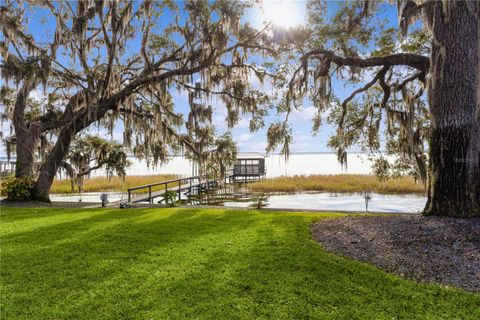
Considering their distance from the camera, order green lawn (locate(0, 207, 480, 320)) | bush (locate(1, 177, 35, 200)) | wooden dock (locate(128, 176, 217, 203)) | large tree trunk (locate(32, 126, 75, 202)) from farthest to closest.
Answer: wooden dock (locate(128, 176, 217, 203)) → large tree trunk (locate(32, 126, 75, 202)) → bush (locate(1, 177, 35, 200)) → green lawn (locate(0, 207, 480, 320))

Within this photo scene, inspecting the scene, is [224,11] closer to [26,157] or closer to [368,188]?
[26,157]

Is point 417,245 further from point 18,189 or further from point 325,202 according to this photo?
point 325,202

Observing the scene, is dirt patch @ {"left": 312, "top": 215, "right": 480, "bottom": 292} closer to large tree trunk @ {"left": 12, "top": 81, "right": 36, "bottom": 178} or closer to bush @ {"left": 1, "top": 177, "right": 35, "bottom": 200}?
bush @ {"left": 1, "top": 177, "right": 35, "bottom": 200}

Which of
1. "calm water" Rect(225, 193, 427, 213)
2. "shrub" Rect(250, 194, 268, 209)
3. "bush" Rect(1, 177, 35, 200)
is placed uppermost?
"bush" Rect(1, 177, 35, 200)

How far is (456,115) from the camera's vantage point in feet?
17.7

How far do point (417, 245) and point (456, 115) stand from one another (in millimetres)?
2698

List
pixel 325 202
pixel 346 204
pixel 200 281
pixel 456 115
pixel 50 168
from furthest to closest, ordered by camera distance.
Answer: pixel 325 202 < pixel 346 204 < pixel 50 168 < pixel 456 115 < pixel 200 281

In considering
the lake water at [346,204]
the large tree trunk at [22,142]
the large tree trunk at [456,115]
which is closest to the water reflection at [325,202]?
the lake water at [346,204]

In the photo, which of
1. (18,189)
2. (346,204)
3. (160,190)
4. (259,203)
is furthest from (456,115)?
(160,190)

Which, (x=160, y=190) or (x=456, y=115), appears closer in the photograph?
(x=456, y=115)

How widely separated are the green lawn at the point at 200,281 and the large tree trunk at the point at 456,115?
2620mm

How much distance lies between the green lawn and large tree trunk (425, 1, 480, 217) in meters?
2.62

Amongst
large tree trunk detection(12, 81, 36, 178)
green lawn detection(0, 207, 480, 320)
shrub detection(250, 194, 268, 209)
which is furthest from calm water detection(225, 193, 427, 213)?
green lawn detection(0, 207, 480, 320)

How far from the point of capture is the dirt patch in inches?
147
